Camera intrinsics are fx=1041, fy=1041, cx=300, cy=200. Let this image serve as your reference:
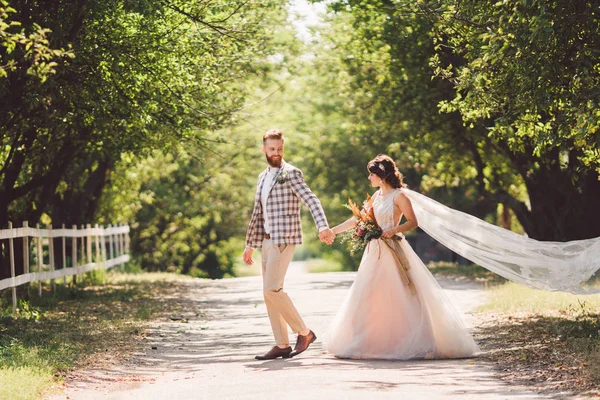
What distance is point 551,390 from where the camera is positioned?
9008mm

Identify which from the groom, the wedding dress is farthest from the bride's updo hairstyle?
the groom

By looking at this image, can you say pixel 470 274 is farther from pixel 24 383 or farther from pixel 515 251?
pixel 24 383

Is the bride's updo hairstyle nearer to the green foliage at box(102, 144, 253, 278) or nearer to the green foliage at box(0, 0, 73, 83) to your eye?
the green foliage at box(0, 0, 73, 83)

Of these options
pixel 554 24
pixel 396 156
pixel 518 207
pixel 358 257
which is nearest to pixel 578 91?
pixel 554 24

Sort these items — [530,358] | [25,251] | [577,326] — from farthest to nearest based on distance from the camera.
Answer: [25,251]
[577,326]
[530,358]

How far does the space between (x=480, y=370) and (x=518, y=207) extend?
18289 millimetres

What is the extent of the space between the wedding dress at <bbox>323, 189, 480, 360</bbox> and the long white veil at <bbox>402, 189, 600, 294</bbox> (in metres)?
0.93

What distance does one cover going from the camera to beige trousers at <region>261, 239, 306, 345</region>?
11.4 m

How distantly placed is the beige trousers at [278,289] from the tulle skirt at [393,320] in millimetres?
554

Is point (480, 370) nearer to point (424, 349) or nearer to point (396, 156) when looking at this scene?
point (424, 349)

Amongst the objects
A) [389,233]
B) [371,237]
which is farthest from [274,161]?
[389,233]

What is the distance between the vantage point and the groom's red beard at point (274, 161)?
37.9 ft

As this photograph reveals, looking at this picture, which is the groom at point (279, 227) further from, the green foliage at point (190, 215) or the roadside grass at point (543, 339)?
the green foliage at point (190, 215)

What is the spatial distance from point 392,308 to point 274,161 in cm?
211
